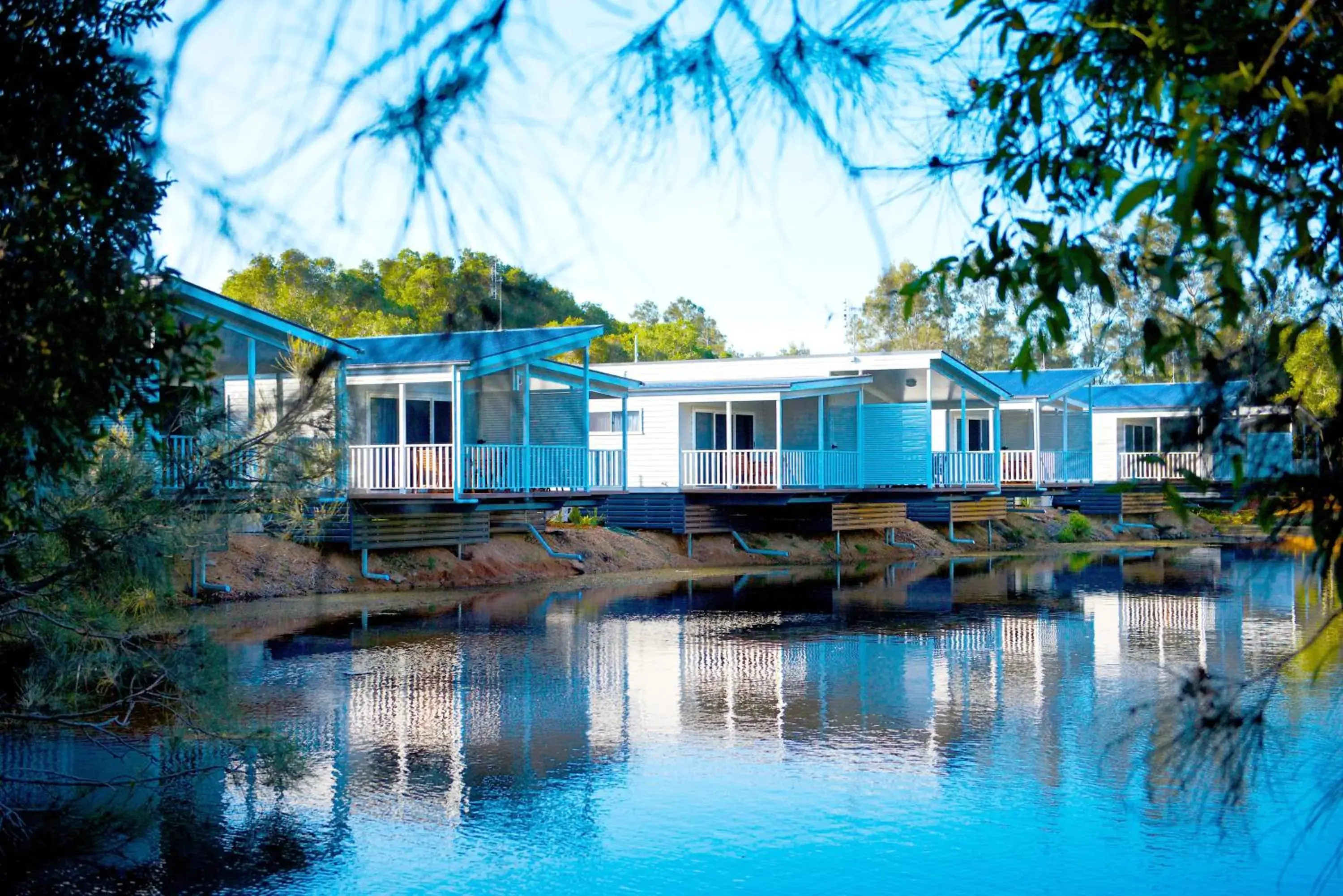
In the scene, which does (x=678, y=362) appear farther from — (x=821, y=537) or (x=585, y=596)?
(x=585, y=596)

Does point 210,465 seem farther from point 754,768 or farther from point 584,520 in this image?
point 584,520

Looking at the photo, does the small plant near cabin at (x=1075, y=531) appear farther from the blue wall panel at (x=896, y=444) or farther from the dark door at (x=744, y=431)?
the dark door at (x=744, y=431)

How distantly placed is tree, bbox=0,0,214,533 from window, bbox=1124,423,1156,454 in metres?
44.3

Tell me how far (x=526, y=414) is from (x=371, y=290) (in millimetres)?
21413

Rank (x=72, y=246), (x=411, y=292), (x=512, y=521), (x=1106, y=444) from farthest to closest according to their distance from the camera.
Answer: (x=1106, y=444)
(x=512, y=521)
(x=72, y=246)
(x=411, y=292)

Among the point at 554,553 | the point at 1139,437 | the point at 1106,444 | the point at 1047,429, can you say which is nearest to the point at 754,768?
the point at 554,553

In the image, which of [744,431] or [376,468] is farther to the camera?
[744,431]

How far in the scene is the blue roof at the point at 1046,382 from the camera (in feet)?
131

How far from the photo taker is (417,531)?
2455cm

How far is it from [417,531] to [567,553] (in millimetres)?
4361

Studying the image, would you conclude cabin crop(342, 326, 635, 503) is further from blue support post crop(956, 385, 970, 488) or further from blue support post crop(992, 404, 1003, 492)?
blue support post crop(992, 404, 1003, 492)

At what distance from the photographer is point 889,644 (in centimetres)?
1617

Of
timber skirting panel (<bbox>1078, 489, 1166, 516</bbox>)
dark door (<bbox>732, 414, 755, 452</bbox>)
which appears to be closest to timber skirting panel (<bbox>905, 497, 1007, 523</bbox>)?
timber skirting panel (<bbox>1078, 489, 1166, 516</bbox>)

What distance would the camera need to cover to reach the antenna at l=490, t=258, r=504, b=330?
130 inches
